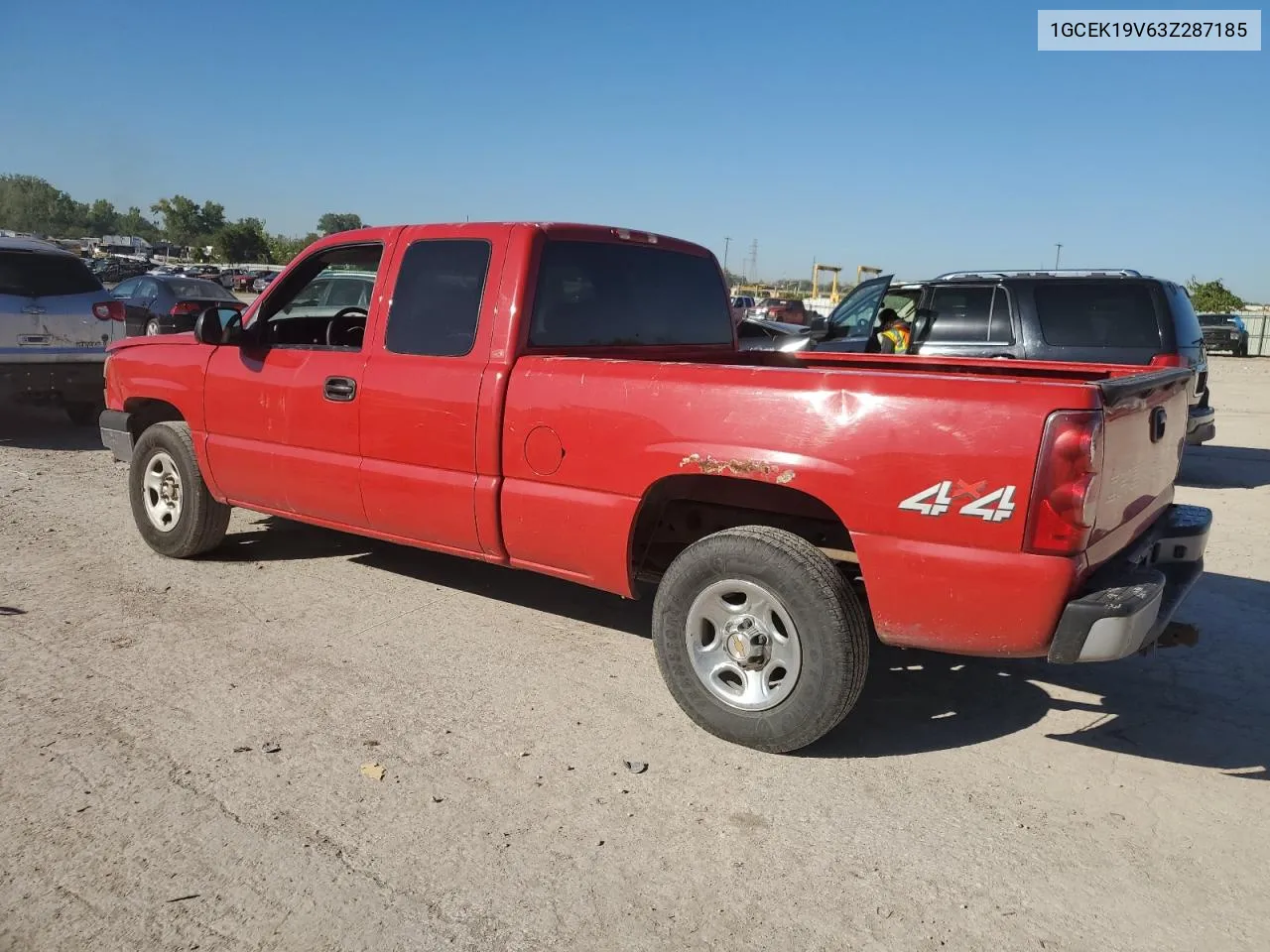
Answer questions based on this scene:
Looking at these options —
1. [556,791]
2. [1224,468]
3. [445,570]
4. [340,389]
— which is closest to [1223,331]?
[1224,468]

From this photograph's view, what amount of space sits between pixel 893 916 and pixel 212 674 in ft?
9.84

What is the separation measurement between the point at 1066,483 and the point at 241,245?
9439 cm

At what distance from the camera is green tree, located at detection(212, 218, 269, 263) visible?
282ft

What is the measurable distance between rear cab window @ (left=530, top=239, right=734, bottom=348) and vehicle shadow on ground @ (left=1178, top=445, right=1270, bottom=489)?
6064 mm

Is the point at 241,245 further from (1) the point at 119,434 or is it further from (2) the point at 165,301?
(1) the point at 119,434

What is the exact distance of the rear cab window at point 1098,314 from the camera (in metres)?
8.05

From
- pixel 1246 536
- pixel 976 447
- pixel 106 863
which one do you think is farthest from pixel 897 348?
pixel 106 863

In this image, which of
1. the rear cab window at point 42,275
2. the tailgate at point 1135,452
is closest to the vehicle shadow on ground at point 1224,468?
the tailgate at point 1135,452

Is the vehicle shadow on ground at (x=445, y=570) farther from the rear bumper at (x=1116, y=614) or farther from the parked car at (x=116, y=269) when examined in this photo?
the parked car at (x=116, y=269)

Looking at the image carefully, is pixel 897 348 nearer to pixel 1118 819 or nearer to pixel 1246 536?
pixel 1246 536

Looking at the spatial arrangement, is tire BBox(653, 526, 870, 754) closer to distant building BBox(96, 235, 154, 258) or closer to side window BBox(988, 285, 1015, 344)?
side window BBox(988, 285, 1015, 344)

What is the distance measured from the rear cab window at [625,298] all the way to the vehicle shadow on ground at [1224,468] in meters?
6.06

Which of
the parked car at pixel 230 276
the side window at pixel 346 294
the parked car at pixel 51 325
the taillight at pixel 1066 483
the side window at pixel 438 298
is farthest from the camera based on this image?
Result: the parked car at pixel 230 276

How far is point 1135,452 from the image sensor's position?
10.7 feet
